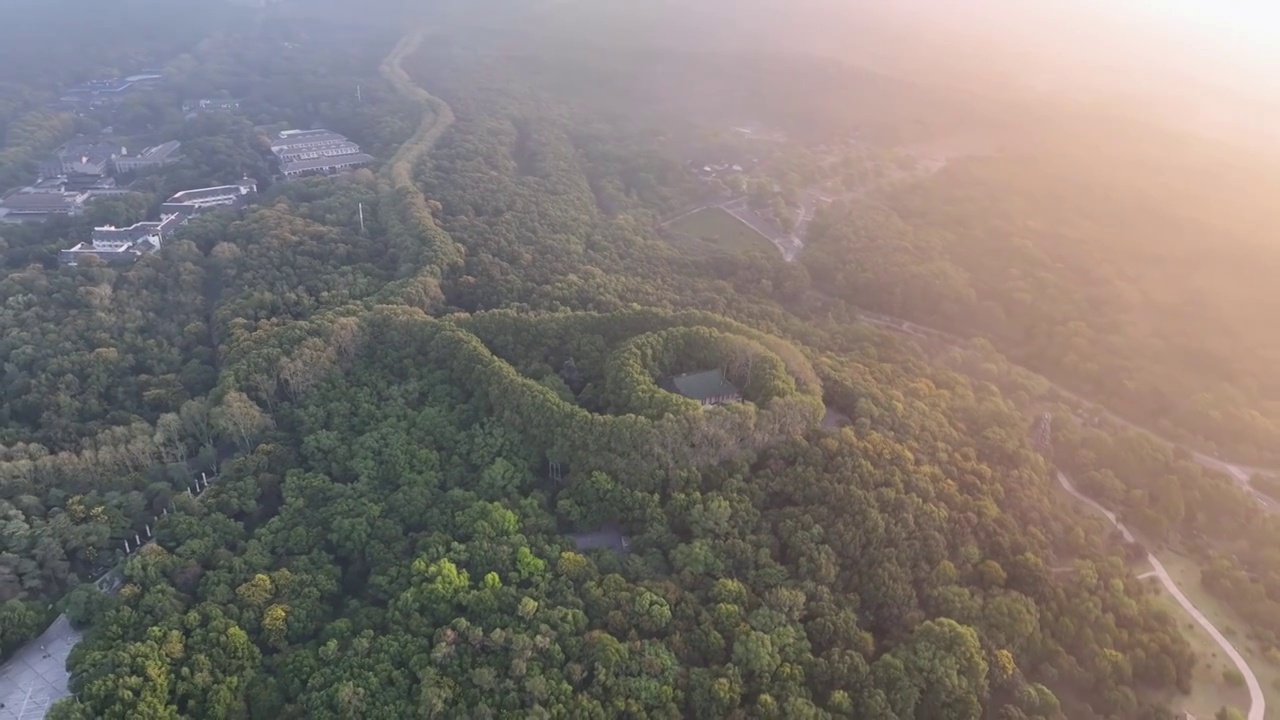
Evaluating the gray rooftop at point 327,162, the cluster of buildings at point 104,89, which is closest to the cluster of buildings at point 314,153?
the gray rooftop at point 327,162

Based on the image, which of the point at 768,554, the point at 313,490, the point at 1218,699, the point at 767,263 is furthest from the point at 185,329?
the point at 1218,699

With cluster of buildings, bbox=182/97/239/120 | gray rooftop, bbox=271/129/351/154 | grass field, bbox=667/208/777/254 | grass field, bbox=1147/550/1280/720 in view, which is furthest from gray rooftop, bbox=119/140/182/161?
grass field, bbox=1147/550/1280/720

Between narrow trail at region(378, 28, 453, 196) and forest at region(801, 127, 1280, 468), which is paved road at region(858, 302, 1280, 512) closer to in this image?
forest at region(801, 127, 1280, 468)

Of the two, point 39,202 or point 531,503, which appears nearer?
point 531,503

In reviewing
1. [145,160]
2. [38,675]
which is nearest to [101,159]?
[145,160]

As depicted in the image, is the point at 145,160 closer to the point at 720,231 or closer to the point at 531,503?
the point at 720,231

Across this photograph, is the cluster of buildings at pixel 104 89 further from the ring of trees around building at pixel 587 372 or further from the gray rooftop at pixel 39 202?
the ring of trees around building at pixel 587 372

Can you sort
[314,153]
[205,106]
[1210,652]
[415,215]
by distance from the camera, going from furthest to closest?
[205,106], [314,153], [415,215], [1210,652]
